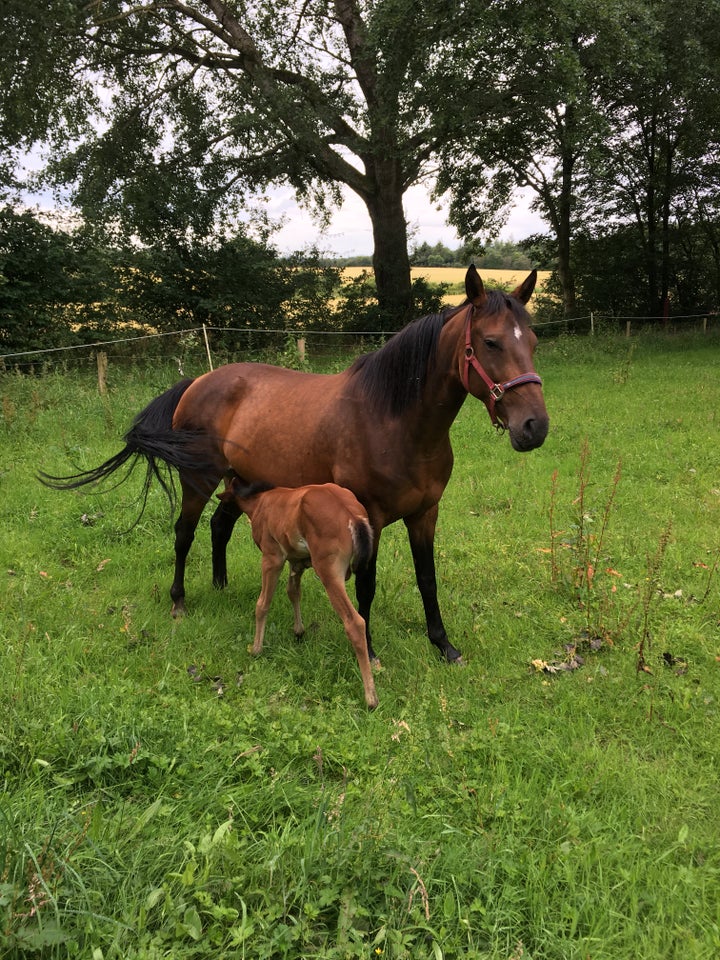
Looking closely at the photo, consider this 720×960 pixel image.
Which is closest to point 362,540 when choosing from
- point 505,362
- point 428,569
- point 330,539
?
point 330,539

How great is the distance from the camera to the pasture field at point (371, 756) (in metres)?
1.81

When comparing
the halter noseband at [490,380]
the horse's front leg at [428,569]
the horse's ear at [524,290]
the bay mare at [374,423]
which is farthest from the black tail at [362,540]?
the horse's ear at [524,290]

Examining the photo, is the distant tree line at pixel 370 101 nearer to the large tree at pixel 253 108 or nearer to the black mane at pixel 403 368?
the large tree at pixel 253 108

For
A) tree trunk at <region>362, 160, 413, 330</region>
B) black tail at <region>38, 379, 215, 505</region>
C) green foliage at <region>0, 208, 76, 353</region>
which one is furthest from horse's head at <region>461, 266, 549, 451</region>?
tree trunk at <region>362, 160, 413, 330</region>

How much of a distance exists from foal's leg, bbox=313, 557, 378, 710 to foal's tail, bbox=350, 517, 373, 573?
0.09m

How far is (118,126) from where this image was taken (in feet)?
52.6

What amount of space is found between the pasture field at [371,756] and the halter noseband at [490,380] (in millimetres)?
1449

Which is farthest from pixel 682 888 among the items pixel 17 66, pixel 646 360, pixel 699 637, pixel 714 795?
pixel 17 66

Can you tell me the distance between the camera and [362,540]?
3.21 metres

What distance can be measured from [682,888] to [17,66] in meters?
17.3

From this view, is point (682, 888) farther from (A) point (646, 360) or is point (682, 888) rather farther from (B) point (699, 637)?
(A) point (646, 360)

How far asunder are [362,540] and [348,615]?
0.42m

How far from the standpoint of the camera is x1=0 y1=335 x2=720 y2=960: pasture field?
1812 millimetres

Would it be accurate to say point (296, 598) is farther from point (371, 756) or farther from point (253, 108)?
point (253, 108)
